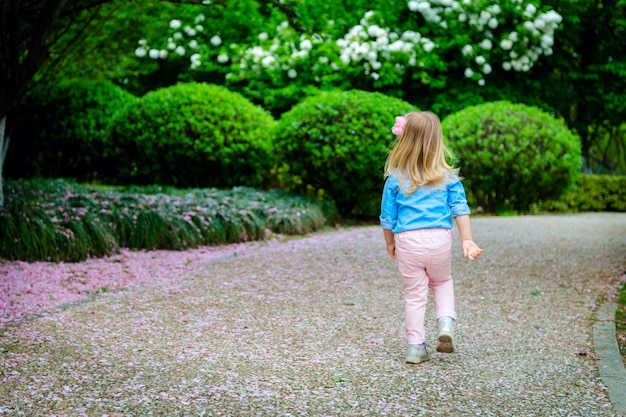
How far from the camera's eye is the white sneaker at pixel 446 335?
383cm

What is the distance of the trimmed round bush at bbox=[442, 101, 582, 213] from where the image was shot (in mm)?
12016

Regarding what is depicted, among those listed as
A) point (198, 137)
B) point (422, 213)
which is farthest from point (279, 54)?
point (422, 213)

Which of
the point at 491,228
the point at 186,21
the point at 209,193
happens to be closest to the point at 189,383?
the point at 209,193

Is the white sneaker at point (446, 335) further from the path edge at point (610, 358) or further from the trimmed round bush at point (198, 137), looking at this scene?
the trimmed round bush at point (198, 137)

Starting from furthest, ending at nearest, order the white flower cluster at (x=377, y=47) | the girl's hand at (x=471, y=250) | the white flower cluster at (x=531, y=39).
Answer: the white flower cluster at (x=531, y=39) → the white flower cluster at (x=377, y=47) → the girl's hand at (x=471, y=250)

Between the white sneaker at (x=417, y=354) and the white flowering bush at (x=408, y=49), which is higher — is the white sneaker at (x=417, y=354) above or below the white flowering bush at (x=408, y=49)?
below

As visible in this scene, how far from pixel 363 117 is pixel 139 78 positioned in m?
8.38

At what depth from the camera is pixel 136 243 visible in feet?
24.6

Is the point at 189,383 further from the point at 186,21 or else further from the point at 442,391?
the point at 186,21

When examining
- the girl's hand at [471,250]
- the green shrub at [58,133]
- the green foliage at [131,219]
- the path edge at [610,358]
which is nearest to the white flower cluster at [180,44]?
the green shrub at [58,133]

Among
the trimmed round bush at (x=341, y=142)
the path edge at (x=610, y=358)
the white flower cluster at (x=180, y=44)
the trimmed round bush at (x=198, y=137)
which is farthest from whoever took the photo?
the white flower cluster at (x=180, y=44)

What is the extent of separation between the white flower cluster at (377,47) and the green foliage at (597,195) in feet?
14.6

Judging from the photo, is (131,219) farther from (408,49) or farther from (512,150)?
(408,49)

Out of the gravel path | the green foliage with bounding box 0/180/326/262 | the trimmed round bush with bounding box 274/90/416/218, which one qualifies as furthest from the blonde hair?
the trimmed round bush with bounding box 274/90/416/218
